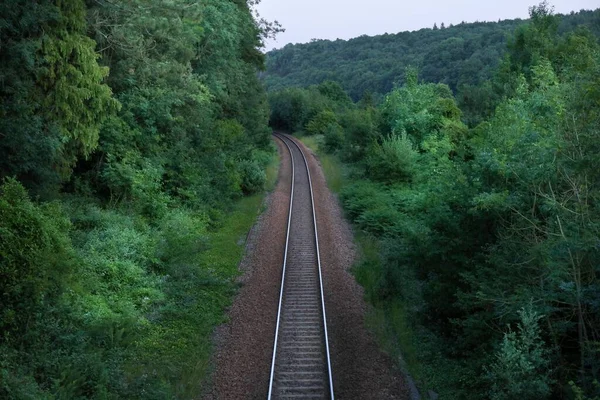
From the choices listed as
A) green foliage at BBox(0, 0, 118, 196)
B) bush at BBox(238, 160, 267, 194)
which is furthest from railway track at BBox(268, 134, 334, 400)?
green foliage at BBox(0, 0, 118, 196)

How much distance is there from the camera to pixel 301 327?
47.8 ft

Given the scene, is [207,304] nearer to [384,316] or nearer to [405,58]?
[384,316]

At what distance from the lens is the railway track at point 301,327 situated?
1178 centimetres

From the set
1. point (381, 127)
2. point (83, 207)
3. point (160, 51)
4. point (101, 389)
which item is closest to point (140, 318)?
point (101, 389)

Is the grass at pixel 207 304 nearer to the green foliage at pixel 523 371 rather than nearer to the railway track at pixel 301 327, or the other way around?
the railway track at pixel 301 327

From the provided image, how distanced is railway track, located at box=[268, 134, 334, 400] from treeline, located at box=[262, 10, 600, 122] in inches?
1506

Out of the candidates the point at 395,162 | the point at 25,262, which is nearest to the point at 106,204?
the point at 25,262

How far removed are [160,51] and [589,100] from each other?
16947 mm

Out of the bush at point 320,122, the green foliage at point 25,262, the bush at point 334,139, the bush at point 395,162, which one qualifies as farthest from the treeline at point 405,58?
the green foliage at point 25,262

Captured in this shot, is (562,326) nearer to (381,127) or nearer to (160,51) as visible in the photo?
(160,51)

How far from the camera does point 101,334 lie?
12.2 meters

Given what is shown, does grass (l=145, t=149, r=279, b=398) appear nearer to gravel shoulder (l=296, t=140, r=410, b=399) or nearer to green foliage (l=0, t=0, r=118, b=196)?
gravel shoulder (l=296, t=140, r=410, b=399)

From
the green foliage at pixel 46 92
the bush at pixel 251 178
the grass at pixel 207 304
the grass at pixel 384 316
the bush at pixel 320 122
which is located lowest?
the grass at pixel 384 316

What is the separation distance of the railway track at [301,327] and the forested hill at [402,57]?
162 ft
